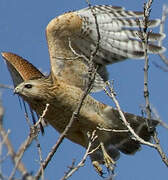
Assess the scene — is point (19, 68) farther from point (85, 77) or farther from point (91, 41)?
point (91, 41)

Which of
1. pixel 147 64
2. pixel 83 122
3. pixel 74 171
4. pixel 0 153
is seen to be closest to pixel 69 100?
pixel 83 122

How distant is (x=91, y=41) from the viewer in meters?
7.05

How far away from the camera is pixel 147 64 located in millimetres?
4250

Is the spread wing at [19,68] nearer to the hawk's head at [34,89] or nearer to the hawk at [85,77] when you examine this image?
the hawk at [85,77]

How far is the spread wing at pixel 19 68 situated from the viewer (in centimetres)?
730

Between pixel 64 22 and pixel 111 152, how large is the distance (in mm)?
1927

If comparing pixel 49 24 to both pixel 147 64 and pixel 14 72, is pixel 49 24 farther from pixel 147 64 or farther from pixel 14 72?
pixel 147 64

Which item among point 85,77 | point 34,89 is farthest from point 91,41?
point 34,89

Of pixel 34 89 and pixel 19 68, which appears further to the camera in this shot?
pixel 19 68

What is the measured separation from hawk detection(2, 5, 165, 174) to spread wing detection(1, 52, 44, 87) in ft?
0.07

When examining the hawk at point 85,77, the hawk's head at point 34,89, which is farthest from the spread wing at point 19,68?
the hawk's head at point 34,89

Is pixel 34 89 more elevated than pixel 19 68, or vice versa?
pixel 19 68

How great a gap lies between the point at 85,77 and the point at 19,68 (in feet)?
3.23

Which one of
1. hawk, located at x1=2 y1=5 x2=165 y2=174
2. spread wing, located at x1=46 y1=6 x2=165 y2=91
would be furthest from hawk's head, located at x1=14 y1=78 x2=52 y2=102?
spread wing, located at x1=46 y1=6 x2=165 y2=91
